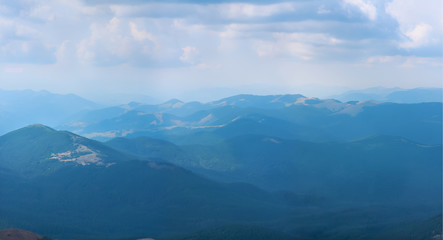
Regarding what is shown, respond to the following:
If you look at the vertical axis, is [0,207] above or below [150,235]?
above

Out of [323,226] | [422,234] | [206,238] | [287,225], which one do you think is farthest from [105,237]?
[422,234]

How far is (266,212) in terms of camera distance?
192875mm

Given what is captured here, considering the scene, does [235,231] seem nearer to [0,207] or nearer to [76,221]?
[76,221]

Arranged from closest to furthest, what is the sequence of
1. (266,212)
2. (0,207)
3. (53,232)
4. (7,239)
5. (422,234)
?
(7,239) → (422,234) → (53,232) → (0,207) → (266,212)

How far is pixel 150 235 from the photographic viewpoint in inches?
6230

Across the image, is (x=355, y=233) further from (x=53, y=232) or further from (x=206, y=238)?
(x=53, y=232)

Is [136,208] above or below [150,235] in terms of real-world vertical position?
above

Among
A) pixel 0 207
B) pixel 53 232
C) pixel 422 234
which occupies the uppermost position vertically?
pixel 0 207

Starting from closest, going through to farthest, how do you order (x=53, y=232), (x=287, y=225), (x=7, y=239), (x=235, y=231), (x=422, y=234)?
(x=7, y=239)
(x=422, y=234)
(x=235, y=231)
(x=53, y=232)
(x=287, y=225)

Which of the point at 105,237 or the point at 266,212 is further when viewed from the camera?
the point at 266,212

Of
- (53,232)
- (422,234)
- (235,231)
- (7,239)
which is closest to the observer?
(7,239)

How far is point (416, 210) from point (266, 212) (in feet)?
206

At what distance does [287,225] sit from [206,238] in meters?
43.6

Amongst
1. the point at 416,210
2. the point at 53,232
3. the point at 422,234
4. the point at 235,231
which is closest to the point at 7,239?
the point at 53,232
